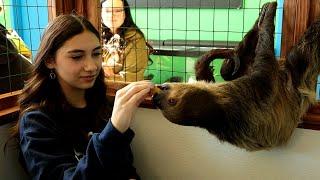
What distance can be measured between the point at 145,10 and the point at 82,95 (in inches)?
22.0

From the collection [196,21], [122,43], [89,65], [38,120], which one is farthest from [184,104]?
[196,21]

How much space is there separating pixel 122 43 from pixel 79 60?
1.13ft

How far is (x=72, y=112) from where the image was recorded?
4.33 feet

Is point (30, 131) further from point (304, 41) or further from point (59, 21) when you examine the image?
point (304, 41)

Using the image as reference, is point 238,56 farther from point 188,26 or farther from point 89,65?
point 188,26

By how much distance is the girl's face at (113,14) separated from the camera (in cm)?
152

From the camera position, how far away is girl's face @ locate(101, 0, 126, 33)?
152cm

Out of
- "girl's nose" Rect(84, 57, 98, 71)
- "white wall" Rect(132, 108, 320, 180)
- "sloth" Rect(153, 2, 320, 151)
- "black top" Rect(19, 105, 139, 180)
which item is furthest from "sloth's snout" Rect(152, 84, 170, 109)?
"white wall" Rect(132, 108, 320, 180)

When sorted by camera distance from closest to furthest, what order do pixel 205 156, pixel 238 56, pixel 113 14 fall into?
1. pixel 238 56
2. pixel 205 156
3. pixel 113 14

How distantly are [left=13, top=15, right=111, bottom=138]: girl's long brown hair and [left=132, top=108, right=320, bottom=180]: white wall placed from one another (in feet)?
1.18

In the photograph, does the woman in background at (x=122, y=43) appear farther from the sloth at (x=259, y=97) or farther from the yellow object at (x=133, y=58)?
the sloth at (x=259, y=97)

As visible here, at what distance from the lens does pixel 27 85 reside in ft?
4.36

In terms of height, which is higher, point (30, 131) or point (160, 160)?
point (30, 131)

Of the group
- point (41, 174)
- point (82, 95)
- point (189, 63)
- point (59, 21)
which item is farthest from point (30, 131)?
point (189, 63)
